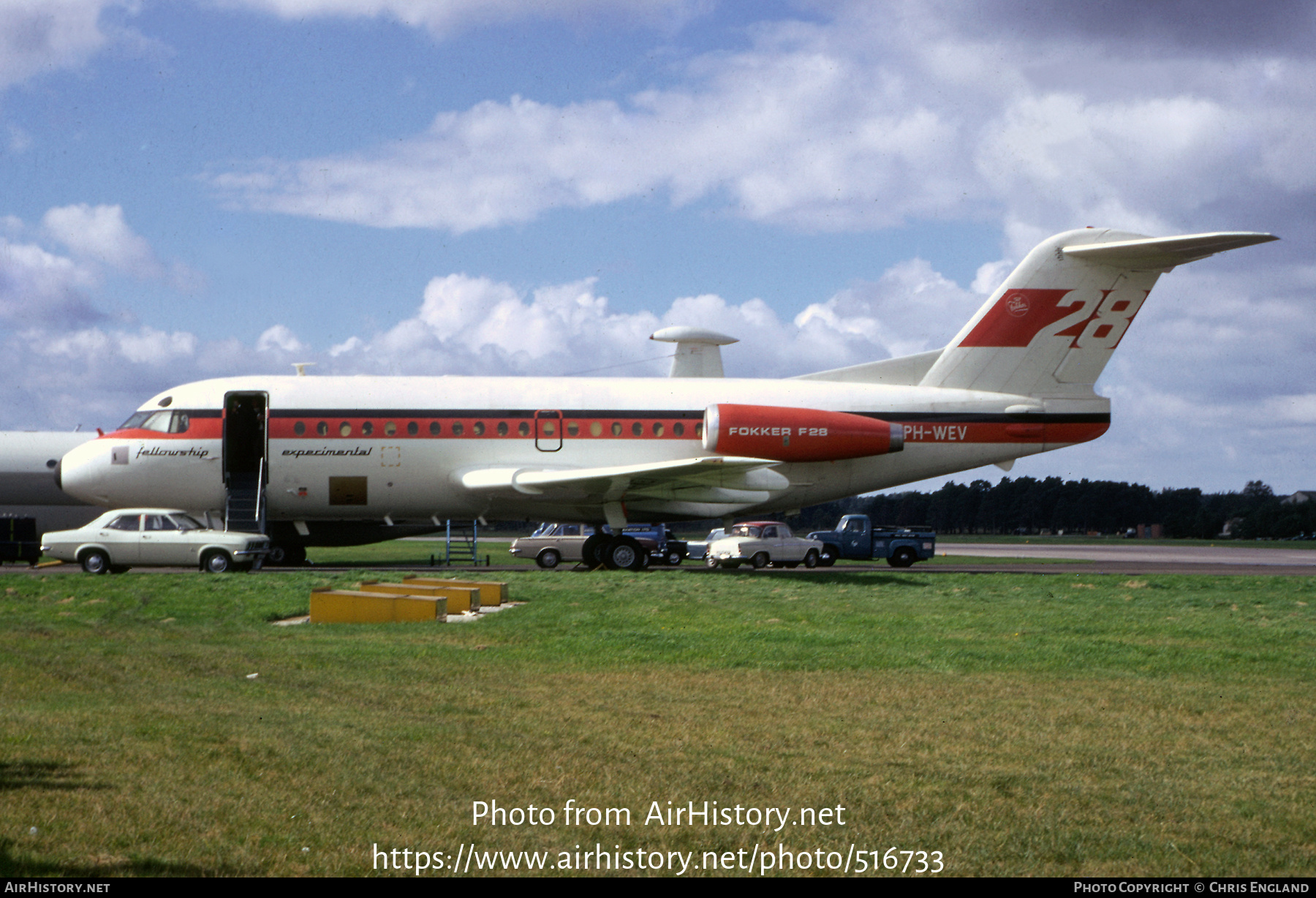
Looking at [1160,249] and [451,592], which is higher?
[1160,249]

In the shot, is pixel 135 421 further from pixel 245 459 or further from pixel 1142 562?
pixel 1142 562

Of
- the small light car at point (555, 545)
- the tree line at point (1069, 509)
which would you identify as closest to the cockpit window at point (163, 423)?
the small light car at point (555, 545)

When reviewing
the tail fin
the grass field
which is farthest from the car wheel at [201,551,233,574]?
the tail fin

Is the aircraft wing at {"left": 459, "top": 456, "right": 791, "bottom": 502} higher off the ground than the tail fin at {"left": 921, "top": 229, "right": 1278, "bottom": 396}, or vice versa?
the tail fin at {"left": 921, "top": 229, "right": 1278, "bottom": 396}

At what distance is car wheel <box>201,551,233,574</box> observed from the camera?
2375 cm

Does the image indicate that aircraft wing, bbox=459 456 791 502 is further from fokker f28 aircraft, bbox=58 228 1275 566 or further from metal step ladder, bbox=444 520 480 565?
metal step ladder, bbox=444 520 480 565

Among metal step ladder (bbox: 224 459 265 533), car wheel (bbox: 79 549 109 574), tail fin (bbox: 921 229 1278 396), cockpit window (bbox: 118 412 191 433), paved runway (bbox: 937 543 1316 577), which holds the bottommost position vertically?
paved runway (bbox: 937 543 1316 577)

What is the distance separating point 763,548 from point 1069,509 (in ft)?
330

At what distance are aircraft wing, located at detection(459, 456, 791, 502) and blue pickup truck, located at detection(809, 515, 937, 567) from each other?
38.4 feet

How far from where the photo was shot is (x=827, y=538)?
125 ft

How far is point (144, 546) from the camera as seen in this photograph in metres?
23.8

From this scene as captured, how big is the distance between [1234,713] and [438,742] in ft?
21.6

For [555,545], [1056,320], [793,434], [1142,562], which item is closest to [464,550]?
[555,545]

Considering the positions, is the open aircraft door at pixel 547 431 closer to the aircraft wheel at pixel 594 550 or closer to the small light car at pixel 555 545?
the aircraft wheel at pixel 594 550
